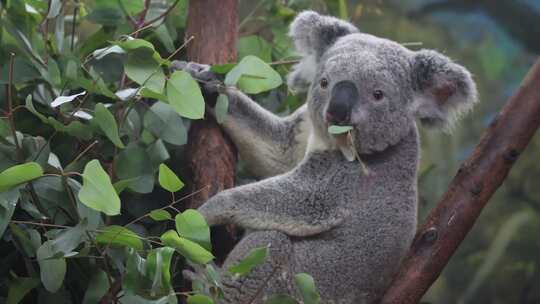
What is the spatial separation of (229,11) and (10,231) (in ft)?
3.87

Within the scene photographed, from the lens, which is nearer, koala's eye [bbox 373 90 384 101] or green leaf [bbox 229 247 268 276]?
green leaf [bbox 229 247 268 276]

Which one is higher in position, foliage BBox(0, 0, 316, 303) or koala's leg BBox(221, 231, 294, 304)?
foliage BBox(0, 0, 316, 303)

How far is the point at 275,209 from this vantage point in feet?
8.83

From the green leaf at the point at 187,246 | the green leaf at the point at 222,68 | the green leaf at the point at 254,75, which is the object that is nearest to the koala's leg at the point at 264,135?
the green leaf at the point at 222,68

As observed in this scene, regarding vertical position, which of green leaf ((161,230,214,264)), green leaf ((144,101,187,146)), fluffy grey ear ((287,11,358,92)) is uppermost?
fluffy grey ear ((287,11,358,92))

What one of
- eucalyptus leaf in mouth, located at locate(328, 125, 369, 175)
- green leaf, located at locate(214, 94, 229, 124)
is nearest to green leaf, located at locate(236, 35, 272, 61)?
green leaf, located at locate(214, 94, 229, 124)

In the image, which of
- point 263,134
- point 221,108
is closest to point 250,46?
point 263,134

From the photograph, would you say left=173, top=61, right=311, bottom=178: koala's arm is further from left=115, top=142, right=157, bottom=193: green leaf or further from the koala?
left=115, top=142, right=157, bottom=193: green leaf

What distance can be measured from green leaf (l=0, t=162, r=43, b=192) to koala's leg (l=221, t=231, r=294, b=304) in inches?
32.2

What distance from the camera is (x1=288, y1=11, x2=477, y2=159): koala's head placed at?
2.66 metres

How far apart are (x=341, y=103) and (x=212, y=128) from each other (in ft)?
1.89

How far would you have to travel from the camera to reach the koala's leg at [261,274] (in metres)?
2.63

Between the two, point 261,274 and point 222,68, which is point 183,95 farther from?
point 261,274

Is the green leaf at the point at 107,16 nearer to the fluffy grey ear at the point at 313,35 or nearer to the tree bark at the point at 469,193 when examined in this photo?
the fluffy grey ear at the point at 313,35
